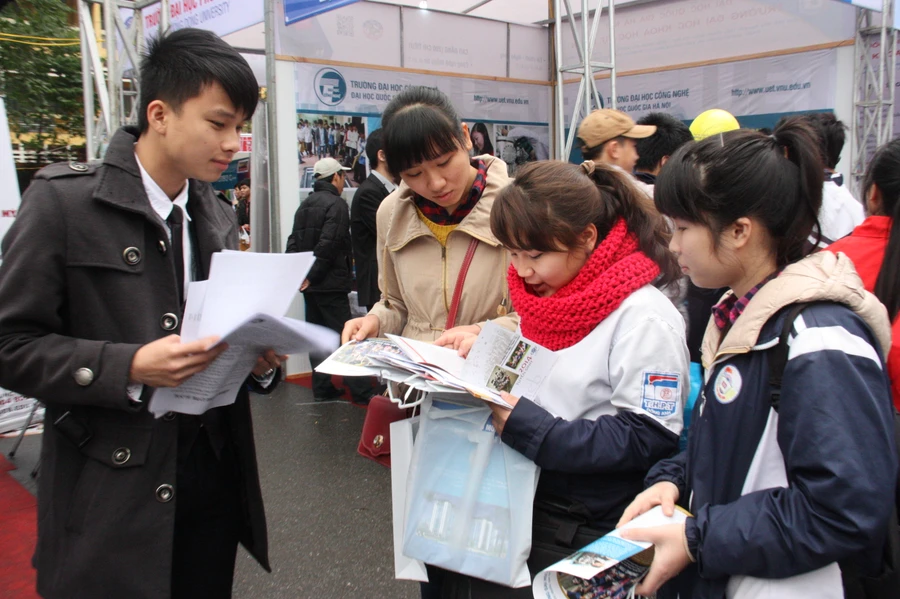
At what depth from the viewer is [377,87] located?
21.5 ft

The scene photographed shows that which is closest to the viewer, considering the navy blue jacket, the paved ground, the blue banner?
the navy blue jacket

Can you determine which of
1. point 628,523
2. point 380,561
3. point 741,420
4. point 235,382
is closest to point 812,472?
point 741,420

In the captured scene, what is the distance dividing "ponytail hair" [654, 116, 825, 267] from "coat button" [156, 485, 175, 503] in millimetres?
1237

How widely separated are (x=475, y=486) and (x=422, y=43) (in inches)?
242

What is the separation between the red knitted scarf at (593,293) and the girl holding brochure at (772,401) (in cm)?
20

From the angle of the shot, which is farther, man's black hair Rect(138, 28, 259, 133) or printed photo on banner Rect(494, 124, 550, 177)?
printed photo on banner Rect(494, 124, 550, 177)

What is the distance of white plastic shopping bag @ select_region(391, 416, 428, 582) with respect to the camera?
1.66m

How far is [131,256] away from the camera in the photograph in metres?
1.52

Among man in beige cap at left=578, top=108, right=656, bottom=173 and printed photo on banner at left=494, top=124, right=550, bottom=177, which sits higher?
printed photo on banner at left=494, top=124, right=550, bottom=177

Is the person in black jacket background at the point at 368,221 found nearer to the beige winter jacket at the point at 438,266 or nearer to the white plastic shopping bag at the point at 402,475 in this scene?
the beige winter jacket at the point at 438,266

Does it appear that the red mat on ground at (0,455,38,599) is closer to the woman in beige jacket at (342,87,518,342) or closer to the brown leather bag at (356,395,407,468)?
the brown leather bag at (356,395,407,468)

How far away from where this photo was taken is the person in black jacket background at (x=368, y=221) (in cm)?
539

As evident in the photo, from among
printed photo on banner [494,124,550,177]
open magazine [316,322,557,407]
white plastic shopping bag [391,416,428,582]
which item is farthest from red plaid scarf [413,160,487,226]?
printed photo on banner [494,124,550,177]

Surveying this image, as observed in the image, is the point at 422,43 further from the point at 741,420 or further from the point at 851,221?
the point at 741,420
